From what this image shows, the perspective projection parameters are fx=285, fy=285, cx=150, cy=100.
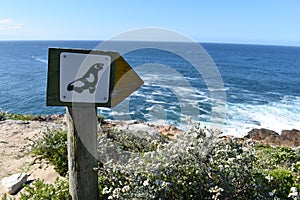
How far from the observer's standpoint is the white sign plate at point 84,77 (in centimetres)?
237

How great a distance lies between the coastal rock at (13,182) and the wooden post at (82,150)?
137cm

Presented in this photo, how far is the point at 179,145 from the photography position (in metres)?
3.00

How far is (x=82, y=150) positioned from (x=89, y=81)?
2.23 ft

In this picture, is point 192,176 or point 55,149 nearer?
point 192,176

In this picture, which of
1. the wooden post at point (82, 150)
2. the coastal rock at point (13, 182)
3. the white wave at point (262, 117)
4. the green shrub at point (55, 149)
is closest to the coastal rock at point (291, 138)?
the white wave at point (262, 117)

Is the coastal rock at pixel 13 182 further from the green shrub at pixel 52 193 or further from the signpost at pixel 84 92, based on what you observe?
the signpost at pixel 84 92

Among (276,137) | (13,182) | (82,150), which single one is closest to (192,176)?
(82,150)

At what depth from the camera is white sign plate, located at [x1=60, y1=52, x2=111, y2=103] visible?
2367 millimetres

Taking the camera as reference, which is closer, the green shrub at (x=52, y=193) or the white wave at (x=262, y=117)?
the green shrub at (x=52, y=193)

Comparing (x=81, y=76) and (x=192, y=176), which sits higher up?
(x=81, y=76)

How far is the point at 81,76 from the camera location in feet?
7.81

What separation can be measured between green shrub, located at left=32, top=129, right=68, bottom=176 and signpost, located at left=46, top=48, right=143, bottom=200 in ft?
4.65

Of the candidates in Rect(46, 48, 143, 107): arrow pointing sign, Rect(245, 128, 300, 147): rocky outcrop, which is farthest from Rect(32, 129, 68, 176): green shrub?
Rect(245, 128, 300, 147): rocky outcrop

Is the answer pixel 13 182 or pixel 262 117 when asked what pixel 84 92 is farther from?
pixel 262 117
